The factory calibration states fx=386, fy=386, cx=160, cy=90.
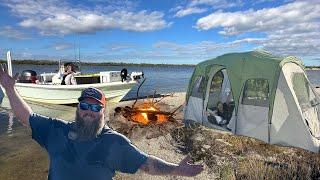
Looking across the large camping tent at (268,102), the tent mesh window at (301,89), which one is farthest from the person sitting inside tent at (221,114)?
the tent mesh window at (301,89)

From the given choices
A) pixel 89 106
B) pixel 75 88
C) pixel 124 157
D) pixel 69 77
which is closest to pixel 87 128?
pixel 89 106

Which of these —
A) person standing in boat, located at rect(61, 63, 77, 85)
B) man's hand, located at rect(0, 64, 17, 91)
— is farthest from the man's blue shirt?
person standing in boat, located at rect(61, 63, 77, 85)

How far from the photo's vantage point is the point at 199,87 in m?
12.5

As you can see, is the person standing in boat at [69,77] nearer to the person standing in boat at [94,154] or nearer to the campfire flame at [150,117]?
the campfire flame at [150,117]

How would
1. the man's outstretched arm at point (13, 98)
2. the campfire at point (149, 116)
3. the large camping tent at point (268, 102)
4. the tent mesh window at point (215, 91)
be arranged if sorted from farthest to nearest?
the campfire at point (149, 116), the tent mesh window at point (215, 91), the large camping tent at point (268, 102), the man's outstretched arm at point (13, 98)

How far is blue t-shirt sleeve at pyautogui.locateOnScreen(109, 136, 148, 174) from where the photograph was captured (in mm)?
2865

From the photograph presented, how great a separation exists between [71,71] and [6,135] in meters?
6.76

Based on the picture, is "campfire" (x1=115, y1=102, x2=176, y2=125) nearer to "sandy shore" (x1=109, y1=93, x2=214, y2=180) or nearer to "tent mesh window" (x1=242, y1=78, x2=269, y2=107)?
"sandy shore" (x1=109, y1=93, x2=214, y2=180)

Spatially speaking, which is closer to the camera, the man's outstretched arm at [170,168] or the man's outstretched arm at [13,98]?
the man's outstretched arm at [170,168]

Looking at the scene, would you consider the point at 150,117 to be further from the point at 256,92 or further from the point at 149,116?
the point at 256,92

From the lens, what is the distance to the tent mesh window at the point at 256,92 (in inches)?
386

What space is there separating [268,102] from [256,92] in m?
0.53

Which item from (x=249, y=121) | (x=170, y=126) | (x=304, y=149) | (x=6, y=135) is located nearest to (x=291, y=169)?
(x=304, y=149)

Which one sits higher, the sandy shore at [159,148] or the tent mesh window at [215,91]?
the tent mesh window at [215,91]
